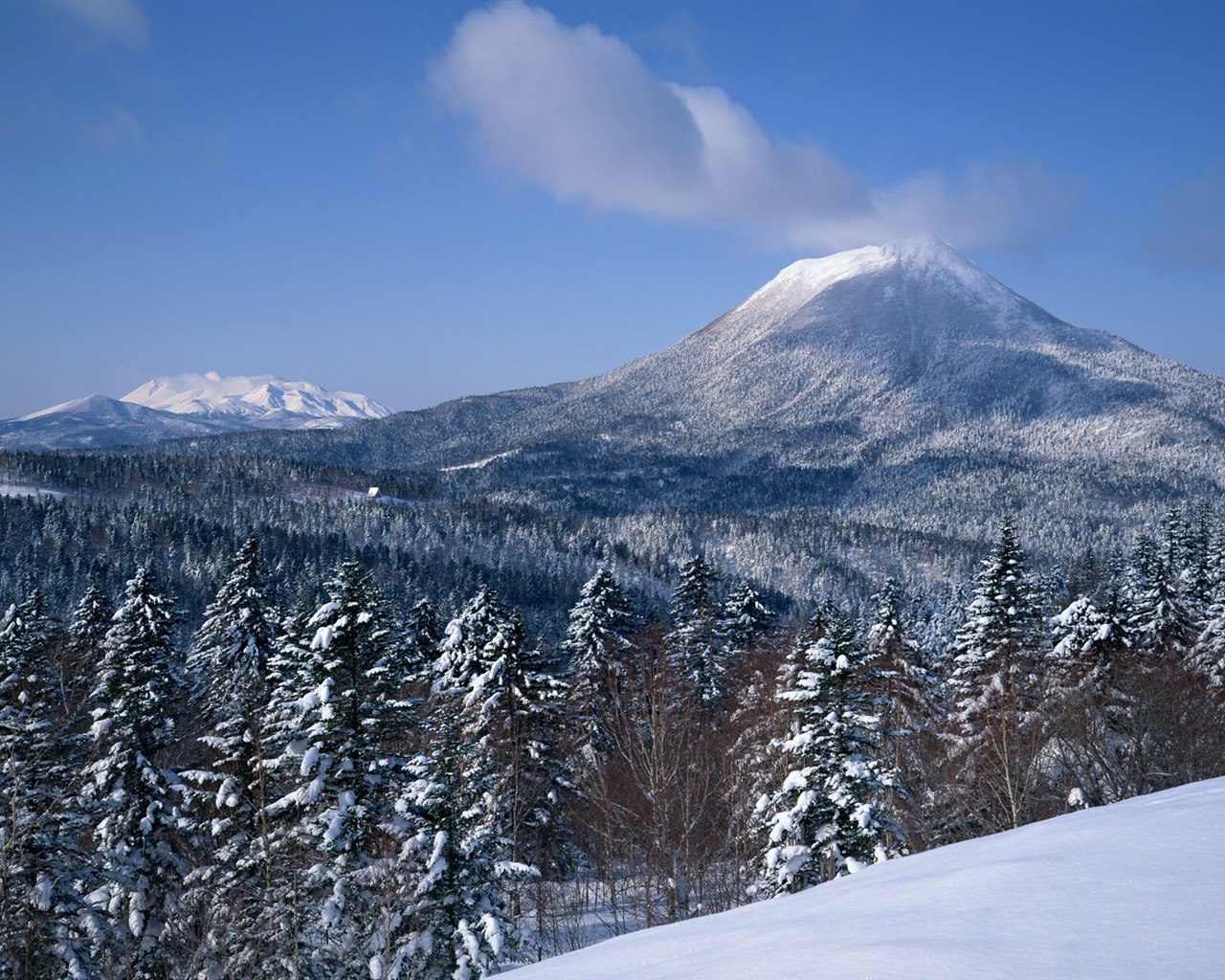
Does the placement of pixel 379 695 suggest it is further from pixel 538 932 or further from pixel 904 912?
pixel 904 912

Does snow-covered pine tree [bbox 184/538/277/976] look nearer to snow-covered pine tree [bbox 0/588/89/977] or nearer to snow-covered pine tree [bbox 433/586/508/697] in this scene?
snow-covered pine tree [bbox 0/588/89/977]

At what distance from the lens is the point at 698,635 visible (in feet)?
125

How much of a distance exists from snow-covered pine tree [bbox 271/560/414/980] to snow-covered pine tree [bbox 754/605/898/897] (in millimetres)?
7662

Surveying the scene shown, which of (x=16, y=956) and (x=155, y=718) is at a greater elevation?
(x=155, y=718)

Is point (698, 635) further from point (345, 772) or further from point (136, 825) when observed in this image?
point (136, 825)

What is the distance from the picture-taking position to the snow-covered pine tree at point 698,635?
122 feet

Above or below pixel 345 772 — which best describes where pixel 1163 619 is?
above

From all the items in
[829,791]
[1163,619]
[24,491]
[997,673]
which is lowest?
[829,791]

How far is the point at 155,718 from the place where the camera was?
56.4 ft

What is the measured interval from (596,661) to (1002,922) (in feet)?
89.6

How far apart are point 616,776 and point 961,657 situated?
1316cm

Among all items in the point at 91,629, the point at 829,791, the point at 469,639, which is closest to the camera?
the point at 829,791

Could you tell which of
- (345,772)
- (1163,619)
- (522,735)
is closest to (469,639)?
(522,735)

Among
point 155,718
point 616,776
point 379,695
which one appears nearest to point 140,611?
point 155,718
